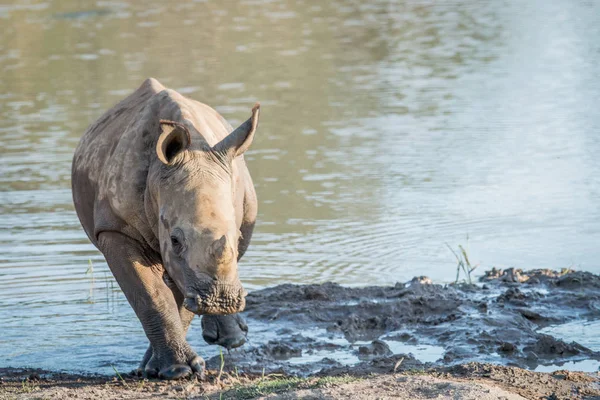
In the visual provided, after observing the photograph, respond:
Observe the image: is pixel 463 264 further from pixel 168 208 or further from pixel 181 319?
pixel 168 208

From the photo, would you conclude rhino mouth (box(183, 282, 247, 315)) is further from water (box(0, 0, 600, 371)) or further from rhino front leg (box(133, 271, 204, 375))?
water (box(0, 0, 600, 371))

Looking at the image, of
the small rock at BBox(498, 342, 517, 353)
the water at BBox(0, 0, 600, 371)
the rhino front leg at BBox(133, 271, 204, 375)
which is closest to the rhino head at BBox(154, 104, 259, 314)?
the rhino front leg at BBox(133, 271, 204, 375)

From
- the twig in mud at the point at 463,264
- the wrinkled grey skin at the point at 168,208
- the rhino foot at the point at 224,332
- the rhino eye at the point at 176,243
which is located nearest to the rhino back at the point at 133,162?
the wrinkled grey skin at the point at 168,208

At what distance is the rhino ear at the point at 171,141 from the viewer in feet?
23.0

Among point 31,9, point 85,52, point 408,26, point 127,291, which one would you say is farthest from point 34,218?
point 31,9

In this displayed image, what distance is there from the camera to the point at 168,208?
22.8ft

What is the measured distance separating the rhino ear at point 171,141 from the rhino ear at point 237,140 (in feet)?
0.68

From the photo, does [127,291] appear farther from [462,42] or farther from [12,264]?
[462,42]

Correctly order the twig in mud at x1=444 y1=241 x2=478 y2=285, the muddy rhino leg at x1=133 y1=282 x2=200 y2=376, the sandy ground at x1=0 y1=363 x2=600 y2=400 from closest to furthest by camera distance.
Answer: the sandy ground at x1=0 y1=363 x2=600 y2=400
the muddy rhino leg at x1=133 y1=282 x2=200 y2=376
the twig in mud at x1=444 y1=241 x2=478 y2=285

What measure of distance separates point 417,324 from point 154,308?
2.43 metres

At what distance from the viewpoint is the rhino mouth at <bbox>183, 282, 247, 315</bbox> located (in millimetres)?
6555

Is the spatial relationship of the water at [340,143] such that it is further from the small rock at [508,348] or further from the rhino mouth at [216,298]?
the rhino mouth at [216,298]

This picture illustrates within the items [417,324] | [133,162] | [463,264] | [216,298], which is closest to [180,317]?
[133,162]

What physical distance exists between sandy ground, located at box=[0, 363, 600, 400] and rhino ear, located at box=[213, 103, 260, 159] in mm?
1428
